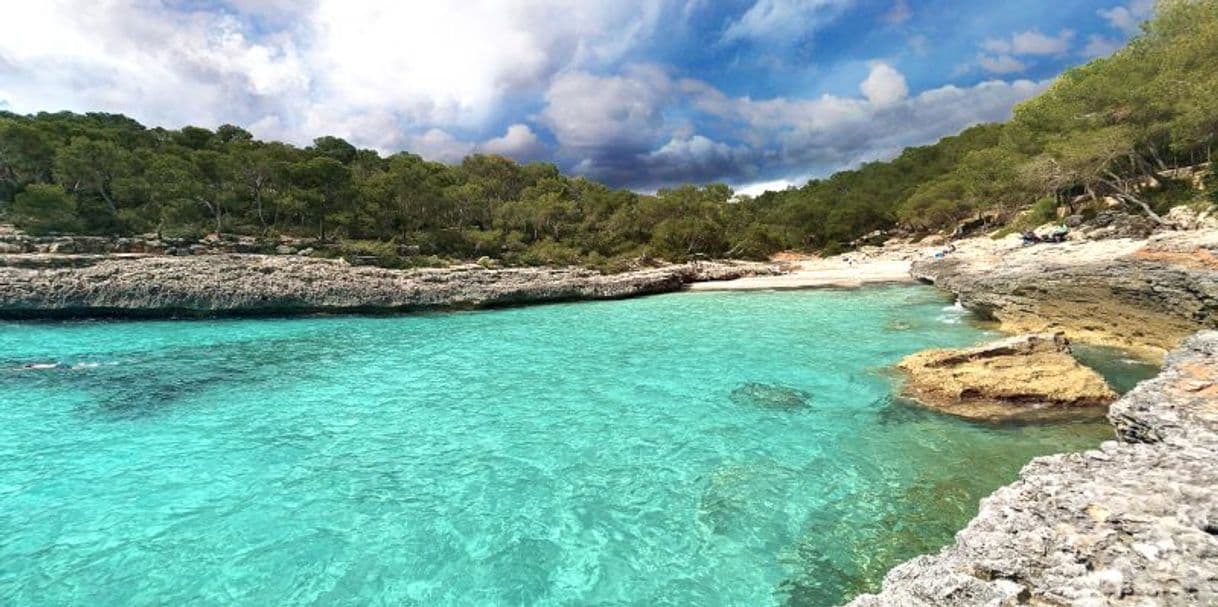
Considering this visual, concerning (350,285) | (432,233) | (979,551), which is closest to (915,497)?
(979,551)

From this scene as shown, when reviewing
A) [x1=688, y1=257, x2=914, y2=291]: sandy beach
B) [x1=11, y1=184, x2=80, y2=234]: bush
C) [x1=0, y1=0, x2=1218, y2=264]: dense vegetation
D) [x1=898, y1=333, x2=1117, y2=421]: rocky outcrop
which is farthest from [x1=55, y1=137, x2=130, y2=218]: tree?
[x1=898, y1=333, x2=1117, y2=421]: rocky outcrop

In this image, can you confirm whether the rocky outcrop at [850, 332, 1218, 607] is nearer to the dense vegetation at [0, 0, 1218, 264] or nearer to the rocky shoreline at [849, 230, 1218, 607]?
the rocky shoreline at [849, 230, 1218, 607]

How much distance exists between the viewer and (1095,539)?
4164 mm

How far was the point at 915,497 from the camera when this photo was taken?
24.5 feet

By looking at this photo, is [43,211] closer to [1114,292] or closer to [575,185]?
[1114,292]

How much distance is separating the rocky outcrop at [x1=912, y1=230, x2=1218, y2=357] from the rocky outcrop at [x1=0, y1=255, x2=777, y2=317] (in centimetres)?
2344

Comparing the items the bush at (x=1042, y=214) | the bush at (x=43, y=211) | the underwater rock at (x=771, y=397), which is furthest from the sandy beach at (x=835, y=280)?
the bush at (x=43, y=211)

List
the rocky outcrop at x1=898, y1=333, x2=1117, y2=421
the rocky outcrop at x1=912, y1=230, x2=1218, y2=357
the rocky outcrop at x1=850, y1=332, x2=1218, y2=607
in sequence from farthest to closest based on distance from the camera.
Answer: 1. the rocky outcrop at x1=912, y1=230, x2=1218, y2=357
2. the rocky outcrop at x1=898, y1=333, x2=1117, y2=421
3. the rocky outcrop at x1=850, y1=332, x2=1218, y2=607

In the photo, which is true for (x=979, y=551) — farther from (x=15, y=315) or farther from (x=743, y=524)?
(x=15, y=315)

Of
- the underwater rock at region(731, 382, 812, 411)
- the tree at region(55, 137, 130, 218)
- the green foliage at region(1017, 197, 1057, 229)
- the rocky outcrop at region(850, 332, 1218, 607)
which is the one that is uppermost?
the tree at region(55, 137, 130, 218)

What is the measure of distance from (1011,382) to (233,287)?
1264 inches

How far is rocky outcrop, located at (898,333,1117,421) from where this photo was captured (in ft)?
32.9

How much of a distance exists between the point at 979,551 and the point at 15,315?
122 ft

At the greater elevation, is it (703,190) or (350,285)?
(703,190)
